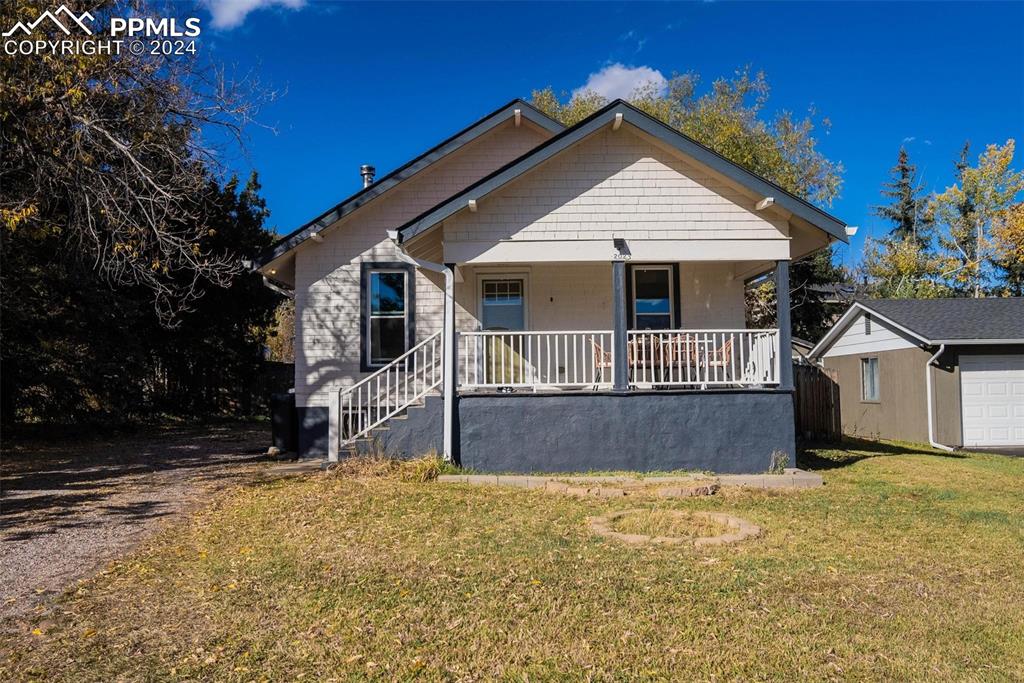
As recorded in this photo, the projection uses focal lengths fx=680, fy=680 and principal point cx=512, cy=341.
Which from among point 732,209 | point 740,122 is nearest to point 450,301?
point 732,209

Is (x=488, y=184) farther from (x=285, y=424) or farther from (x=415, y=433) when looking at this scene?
(x=285, y=424)

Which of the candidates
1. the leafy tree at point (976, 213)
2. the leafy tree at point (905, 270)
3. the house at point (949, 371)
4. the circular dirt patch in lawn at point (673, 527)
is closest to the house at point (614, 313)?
the circular dirt patch in lawn at point (673, 527)

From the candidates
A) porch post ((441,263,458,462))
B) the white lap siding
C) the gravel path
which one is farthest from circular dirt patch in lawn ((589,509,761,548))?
the white lap siding

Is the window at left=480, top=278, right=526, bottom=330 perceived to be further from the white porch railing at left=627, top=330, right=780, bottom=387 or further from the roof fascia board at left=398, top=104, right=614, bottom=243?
the roof fascia board at left=398, top=104, right=614, bottom=243

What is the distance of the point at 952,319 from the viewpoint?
52.6 feet

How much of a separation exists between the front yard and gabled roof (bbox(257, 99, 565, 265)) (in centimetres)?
550

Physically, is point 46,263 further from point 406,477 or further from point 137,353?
point 406,477

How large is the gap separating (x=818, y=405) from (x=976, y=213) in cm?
2431

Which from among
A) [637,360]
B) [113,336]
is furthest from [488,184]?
[113,336]

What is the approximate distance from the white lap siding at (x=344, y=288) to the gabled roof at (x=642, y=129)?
259 centimetres

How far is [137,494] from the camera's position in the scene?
8.98m

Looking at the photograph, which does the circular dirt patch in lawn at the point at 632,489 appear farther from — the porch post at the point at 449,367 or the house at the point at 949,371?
the house at the point at 949,371

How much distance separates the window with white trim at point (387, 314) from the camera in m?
12.5

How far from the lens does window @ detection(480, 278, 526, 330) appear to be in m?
12.3
